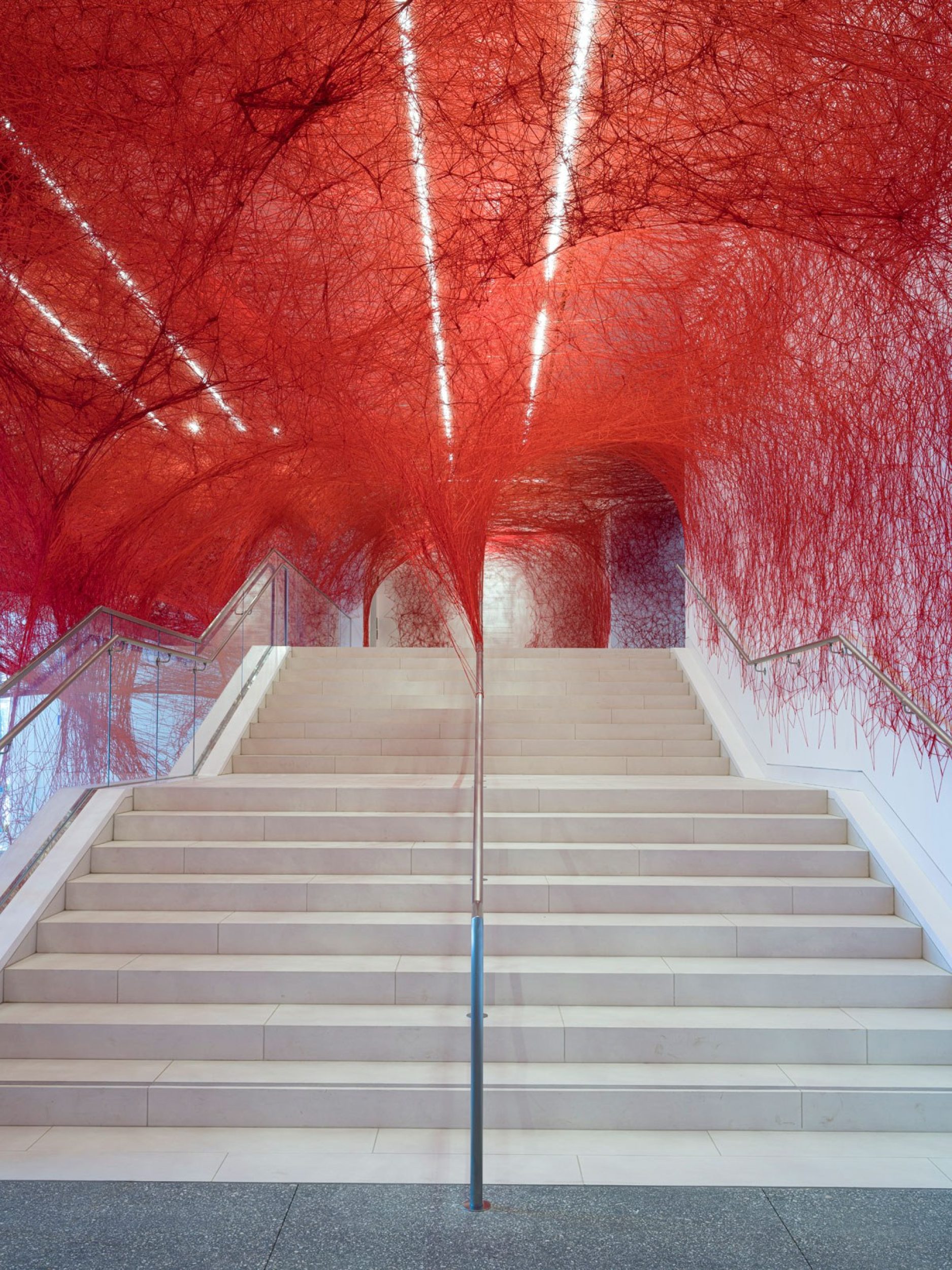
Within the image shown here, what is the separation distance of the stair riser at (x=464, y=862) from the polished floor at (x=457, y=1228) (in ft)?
6.41

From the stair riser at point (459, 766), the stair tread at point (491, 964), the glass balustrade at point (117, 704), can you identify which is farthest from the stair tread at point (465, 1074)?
the stair riser at point (459, 766)

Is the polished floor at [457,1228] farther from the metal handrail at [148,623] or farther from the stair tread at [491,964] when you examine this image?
the metal handrail at [148,623]

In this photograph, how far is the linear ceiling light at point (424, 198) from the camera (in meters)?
4.18

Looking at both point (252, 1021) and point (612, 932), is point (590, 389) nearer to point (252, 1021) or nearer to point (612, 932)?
point (612, 932)

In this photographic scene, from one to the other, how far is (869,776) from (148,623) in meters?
4.49

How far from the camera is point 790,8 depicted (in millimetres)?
3680

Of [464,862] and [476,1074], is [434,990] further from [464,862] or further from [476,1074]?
[476,1074]

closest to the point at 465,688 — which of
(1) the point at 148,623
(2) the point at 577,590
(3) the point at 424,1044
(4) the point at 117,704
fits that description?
(1) the point at 148,623

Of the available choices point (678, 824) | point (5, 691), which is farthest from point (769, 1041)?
point (5, 691)

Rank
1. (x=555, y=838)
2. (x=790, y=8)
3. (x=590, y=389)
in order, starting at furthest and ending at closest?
(x=590, y=389) → (x=555, y=838) → (x=790, y=8)

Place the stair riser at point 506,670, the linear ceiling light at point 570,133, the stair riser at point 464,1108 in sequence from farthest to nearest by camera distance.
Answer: the stair riser at point 506,670 < the linear ceiling light at point 570,133 < the stair riser at point 464,1108

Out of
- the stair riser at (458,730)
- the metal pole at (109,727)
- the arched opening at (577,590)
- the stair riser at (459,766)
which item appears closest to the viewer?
the metal pole at (109,727)

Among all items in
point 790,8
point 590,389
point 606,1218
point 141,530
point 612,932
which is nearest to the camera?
point 606,1218

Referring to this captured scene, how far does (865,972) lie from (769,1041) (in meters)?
0.62
